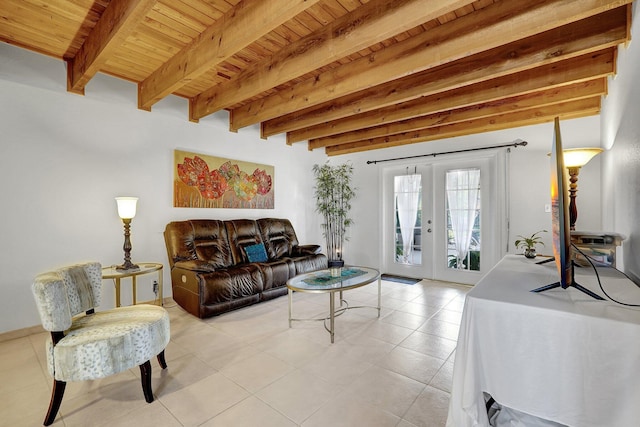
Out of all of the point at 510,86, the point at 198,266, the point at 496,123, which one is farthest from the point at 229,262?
the point at 496,123

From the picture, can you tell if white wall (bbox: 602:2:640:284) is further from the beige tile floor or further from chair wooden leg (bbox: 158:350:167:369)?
chair wooden leg (bbox: 158:350:167:369)

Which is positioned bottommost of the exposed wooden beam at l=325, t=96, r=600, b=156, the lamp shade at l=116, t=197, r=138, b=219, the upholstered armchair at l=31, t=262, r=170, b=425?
the upholstered armchair at l=31, t=262, r=170, b=425

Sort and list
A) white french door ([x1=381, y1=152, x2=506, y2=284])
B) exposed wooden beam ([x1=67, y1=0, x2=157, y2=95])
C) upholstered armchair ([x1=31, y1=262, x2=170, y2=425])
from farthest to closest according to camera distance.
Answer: white french door ([x1=381, y1=152, x2=506, y2=284]), exposed wooden beam ([x1=67, y1=0, x2=157, y2=95]), upholstered armchair ([x1=31, y1=262, x2=170, y2=425])

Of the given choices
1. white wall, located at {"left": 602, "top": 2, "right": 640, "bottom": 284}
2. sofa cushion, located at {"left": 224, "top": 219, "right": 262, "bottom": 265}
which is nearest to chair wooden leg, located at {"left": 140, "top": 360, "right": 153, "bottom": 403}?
sofa cushion, located at {"left": 224, "top": 219, "right": 262, "bottom": 265}

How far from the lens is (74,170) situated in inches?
115

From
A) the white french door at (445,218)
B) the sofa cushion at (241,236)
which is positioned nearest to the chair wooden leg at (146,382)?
the sofa cushion at (241,236)

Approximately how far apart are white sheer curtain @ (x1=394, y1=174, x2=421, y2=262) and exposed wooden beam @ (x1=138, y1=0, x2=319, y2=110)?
3786 millimetres

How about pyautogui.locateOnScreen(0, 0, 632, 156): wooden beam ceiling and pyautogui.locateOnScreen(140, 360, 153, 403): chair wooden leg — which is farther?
pyautogui.locateOnScreen(0, 0, 632, 156): wooden beam ceiling

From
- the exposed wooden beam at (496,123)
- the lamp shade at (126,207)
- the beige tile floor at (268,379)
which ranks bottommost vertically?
the beige tile floor at (268,379)

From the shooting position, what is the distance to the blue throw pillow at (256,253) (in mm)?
3951

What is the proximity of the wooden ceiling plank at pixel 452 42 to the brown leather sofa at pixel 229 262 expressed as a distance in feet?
6.46

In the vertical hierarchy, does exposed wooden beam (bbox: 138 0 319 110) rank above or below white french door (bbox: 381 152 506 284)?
above

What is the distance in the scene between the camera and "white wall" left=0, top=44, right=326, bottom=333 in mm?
2600

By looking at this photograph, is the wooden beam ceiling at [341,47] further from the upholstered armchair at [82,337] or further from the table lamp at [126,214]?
the upholstered armchair at [82,337]
